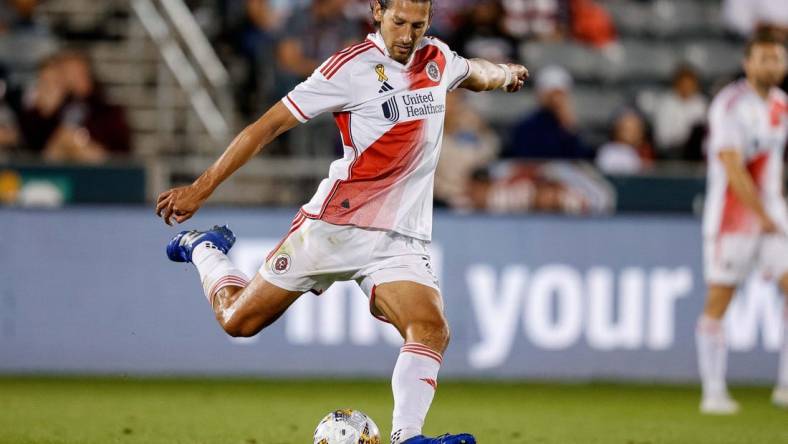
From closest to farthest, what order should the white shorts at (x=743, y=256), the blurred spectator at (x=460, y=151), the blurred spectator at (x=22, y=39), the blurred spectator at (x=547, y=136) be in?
1. the white shorts at (x=743, y=256)
2. the blurred spectator at (x=460, y=151)
3. the blurred spectator at (x=547, y=136)
4. the blurred spectator at (x=22, y=39)

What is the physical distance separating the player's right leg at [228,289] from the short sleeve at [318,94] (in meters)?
0.95

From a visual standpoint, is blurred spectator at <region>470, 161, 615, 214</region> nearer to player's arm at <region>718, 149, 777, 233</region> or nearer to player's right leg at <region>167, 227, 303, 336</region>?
player's arm at <region>718, 149, 777, 233</region>

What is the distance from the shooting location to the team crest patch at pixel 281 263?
6.71 meters

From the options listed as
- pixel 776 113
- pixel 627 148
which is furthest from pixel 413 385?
pixel 627 148

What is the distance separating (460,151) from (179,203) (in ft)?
23.3

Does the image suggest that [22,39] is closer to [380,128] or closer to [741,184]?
[741,184]

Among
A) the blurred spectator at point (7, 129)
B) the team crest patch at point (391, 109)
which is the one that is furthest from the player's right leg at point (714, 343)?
the blurred spectator at point (7, 129)

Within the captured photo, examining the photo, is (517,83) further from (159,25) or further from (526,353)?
(159,25)

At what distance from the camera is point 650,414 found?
9672 mm

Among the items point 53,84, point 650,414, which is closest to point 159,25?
point 53,84

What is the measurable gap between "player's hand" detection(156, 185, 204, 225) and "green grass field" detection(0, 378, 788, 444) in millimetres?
1629

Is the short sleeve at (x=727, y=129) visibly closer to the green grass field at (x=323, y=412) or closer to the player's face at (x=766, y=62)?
the player's face at (x=766, y=62)

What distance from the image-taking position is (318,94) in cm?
637

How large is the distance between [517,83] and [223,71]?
839 centimetres
